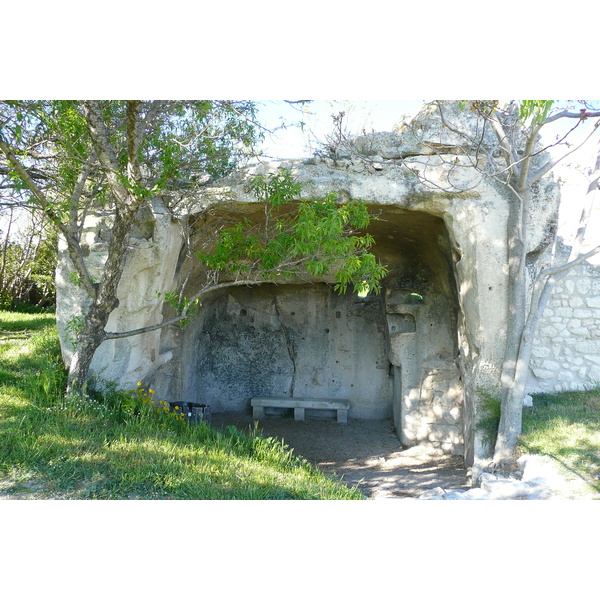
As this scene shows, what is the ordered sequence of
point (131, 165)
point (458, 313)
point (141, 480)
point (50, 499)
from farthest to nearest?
point (458, 313) → point (131, 165) → point (141, 480) → point (50, 499)

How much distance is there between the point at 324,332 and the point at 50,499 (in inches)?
254

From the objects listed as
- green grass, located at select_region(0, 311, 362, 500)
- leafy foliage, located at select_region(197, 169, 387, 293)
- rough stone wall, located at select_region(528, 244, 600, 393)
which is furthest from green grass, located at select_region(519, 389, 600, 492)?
leafy foliage, located at select_region(197, 169, 387, 293)

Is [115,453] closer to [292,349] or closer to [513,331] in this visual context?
[513,331]

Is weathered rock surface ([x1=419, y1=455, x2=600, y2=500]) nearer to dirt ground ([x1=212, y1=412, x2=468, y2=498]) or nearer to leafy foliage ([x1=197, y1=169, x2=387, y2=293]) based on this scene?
dirt ground ([x1=212, y1=412, x2=468, y2=498])

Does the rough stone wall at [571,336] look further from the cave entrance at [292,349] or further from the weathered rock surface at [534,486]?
the cave entrance at [292,349]

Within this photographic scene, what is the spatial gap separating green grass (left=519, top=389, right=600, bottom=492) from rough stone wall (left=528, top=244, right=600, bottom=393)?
22 cm

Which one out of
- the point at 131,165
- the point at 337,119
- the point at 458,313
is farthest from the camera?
the point at 458,313

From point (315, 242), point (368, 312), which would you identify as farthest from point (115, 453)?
point (368, 312)

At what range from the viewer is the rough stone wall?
21.2 feet

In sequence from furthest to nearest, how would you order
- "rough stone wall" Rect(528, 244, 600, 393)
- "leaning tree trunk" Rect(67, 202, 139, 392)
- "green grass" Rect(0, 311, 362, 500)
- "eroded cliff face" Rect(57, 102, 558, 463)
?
"rough stone wall" Rect(528, 244, 600, 393)
"eroded cliff face" Rect(57, 102, 558, 463)
"leaning tree trunk" Rect(67, 202, 139, 392)
"green grass" Rect(0, 311, 362, 500)

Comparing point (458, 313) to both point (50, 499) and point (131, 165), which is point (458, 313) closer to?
point (131, 165)

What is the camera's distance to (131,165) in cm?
446

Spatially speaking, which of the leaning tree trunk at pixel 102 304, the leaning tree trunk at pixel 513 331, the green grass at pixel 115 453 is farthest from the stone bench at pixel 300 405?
the leaning tree trunk at pixel 102 304

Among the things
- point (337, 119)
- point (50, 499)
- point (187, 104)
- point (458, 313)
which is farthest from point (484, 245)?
point (50, 499)
